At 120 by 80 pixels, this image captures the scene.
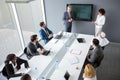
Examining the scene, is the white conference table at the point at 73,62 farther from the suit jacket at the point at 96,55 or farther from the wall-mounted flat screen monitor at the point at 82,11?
the wall-mounted flat screen monitor at the point at 82,11

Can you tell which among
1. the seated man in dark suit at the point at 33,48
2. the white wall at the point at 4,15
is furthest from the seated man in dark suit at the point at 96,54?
the white wall at the point at 4,15

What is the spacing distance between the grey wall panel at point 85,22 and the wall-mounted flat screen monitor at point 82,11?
0.16 metres

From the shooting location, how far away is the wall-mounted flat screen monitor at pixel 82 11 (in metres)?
5.75

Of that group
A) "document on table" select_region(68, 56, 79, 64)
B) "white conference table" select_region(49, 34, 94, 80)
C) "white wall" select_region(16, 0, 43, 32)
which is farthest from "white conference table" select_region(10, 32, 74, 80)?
"white wall" select_region(16, 0, 43, 32)

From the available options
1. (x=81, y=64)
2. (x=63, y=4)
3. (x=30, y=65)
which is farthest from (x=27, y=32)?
(x=81, y=64)

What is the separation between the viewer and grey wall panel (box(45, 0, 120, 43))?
18.1 ft

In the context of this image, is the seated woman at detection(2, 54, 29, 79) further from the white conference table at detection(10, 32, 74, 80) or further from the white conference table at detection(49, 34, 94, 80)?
the white conference table at detection(49, 34, 94, 80)

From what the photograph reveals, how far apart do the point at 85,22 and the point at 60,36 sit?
173 cm

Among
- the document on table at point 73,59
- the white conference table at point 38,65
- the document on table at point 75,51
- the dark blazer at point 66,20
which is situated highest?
the dark blazer at point 66,20

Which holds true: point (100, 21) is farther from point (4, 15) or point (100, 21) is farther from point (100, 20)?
point (4, 15)

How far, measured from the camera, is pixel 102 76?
4160 millimetres

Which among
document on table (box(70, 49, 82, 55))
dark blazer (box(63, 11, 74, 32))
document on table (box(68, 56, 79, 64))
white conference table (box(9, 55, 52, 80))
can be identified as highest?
dark blazer (box(63, 11, 74, 32))

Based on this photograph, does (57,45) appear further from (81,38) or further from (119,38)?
(119,38)

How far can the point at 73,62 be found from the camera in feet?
11.7
